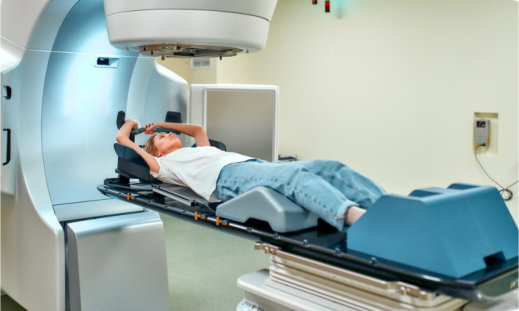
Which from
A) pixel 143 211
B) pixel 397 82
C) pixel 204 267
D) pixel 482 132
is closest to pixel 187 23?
pixel 143 211

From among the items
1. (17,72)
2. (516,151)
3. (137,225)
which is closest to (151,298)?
(137,225)

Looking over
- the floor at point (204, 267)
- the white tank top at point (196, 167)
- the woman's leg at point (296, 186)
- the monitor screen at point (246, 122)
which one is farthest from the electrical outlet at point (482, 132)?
the woman's leg at point (296, 186)

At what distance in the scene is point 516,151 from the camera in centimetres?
354

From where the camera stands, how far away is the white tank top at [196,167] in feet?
6.19

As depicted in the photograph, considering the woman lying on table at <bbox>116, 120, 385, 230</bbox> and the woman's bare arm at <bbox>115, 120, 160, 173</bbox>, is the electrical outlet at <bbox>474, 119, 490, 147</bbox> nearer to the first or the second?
the woman lying on table at <bbox>116, 120, 385, 230</bbox>

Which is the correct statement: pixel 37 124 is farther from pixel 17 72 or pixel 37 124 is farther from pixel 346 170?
pixel 346 170

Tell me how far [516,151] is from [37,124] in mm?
2835

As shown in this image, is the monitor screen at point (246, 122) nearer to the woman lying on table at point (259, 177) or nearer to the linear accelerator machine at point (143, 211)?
the linear accelerator machine at point (143, 211)

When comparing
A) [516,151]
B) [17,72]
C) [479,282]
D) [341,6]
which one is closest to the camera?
[479,282]

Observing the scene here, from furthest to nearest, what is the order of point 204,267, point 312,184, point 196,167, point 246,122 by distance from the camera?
point 246,122
point 204,267
point 196,167
point 312,184

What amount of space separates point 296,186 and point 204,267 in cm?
184

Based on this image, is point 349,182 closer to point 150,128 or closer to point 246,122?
point 150,128

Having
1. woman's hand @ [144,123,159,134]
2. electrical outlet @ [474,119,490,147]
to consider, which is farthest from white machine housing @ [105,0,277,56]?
electrical outlet @ [474,119,490,147]

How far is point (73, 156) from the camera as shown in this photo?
2312 millimetres
